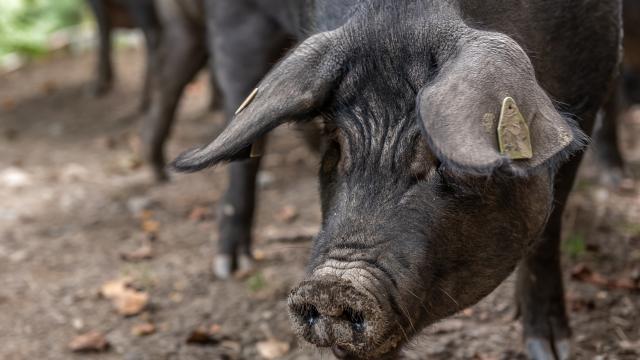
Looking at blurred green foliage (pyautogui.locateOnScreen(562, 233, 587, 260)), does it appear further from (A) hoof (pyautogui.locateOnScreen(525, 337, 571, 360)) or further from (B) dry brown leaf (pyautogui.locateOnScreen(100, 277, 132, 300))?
(B) dry brown leaf (pyautogui.locateOnScreen(100, 277, 132, 300))

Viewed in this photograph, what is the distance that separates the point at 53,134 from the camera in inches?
369

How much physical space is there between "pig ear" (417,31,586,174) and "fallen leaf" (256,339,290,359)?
6.26ft

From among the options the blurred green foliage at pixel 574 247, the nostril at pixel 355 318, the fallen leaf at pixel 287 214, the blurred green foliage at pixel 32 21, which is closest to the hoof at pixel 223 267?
the fallen leaf at pixel 287 214

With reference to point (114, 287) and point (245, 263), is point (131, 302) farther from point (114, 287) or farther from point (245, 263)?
point (245, 263)

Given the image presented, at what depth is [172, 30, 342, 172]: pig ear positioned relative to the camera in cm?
292

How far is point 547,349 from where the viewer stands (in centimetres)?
402

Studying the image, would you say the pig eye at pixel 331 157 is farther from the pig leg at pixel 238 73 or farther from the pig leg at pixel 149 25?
the pig leg at pixel 149 25

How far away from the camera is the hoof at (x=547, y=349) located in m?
4.02

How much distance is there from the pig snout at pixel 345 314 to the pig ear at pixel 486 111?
0.45m

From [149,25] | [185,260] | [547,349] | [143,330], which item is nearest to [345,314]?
[547,349]

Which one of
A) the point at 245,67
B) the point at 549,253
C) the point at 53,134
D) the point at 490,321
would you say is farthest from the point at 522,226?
the point at 53,134

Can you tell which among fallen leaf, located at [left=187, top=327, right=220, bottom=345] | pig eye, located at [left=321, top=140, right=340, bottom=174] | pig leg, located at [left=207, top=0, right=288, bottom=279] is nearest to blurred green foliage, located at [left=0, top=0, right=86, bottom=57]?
pig leg, located at [left=207, top=0, right=288, bottom=279]

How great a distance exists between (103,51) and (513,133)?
8814 mm

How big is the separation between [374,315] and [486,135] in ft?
1.85
